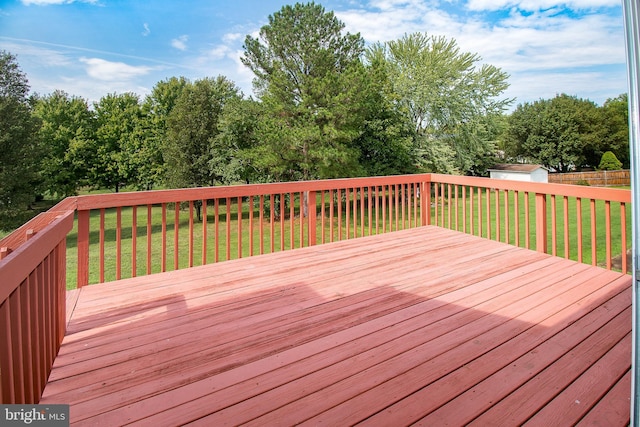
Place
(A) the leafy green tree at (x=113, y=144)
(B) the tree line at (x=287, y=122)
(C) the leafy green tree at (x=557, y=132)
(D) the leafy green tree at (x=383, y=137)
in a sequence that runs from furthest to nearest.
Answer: (C) the leafy green tree at (x=557, y=132), (A) the leafy green tree at (x=113, y=144), (D) the leafy green tree at (x=383, y=137), (B) the tree line at (x=287, y=122)

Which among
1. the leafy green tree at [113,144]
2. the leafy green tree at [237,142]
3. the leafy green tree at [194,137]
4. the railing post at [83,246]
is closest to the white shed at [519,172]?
the leafy green tree at [237,142]

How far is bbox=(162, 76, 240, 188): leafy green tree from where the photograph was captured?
14836 millimetres

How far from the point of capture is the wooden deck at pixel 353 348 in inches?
50.5

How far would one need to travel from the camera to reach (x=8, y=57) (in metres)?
14.5

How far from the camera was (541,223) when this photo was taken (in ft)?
11.0

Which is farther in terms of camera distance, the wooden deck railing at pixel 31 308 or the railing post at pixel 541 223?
the railing post at pixel 541 223

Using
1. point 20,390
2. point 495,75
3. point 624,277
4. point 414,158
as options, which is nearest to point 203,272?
point 20,390

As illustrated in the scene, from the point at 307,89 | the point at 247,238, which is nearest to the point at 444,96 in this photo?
the point at 307,89

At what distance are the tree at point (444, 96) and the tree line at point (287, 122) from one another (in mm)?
49

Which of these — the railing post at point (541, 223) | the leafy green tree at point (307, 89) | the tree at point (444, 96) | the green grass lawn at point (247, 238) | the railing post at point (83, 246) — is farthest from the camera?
the tree at point (444, 96)

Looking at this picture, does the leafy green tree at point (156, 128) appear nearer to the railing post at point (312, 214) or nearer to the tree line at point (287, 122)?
the tree line at point (287, 122)

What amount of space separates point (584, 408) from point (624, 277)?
1.81 meters

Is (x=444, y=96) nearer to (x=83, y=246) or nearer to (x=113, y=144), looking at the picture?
(x=83, y=246)

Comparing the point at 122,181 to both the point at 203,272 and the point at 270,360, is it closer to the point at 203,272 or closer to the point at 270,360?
the point at 203,272
